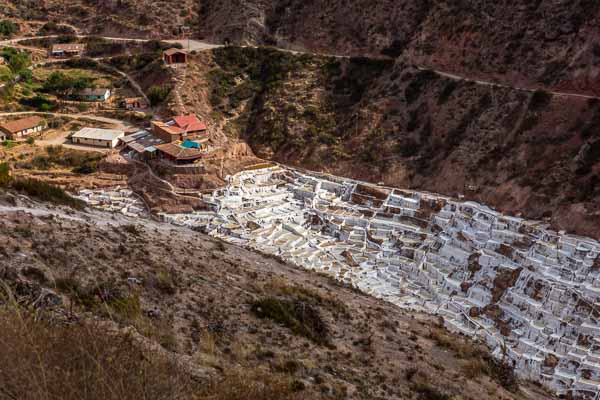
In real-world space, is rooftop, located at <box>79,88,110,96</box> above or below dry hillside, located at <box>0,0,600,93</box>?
below

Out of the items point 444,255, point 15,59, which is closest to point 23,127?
point 15,59

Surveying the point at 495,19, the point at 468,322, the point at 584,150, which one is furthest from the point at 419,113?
the point at 468,322

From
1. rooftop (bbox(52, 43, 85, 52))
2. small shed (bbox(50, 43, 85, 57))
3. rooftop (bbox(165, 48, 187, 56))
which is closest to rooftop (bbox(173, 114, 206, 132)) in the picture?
rooftop (bbox(165, 48, 187, 56))

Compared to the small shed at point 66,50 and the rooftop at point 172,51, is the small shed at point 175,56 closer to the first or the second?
the rooftop at point 172,51

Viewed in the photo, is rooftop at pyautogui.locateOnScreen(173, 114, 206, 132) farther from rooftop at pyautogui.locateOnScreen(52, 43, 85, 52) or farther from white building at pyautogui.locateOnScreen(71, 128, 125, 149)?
rooftop at pyautogui.locateOnScreen(52, 43, 85, 52)

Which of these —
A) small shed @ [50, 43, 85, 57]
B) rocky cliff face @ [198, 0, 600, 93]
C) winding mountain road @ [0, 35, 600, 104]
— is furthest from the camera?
small shed @ [50, 43, 85, 57]

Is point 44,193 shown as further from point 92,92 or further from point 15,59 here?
point 15,59
